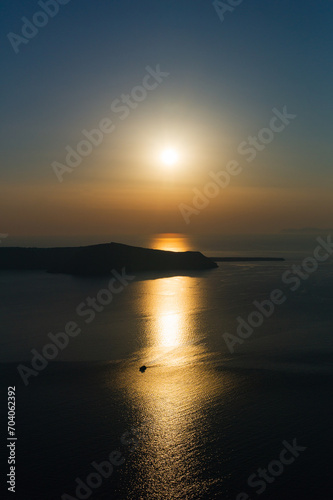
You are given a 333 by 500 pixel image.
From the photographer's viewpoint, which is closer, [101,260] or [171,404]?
[171,404]

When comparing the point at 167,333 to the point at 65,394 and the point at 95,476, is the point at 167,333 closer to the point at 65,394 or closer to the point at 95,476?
the point at 65,394

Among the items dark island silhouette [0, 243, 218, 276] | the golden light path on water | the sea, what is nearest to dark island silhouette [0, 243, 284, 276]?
dark island silhouette [0, 243, 218, 276]

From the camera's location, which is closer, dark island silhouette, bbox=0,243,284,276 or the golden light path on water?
the golden light path on water

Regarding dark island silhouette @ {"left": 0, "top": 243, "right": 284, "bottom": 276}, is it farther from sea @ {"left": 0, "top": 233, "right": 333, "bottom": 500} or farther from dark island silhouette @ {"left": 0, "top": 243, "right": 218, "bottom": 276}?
sea @ {"left": 0, "top": 233, "right": 333, "bottom": 500}

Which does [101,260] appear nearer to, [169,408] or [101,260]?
[101,260]

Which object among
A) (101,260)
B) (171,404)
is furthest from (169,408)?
(101,260)

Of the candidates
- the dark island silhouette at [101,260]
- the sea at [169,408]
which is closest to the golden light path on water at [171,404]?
the sea at [169,408]
